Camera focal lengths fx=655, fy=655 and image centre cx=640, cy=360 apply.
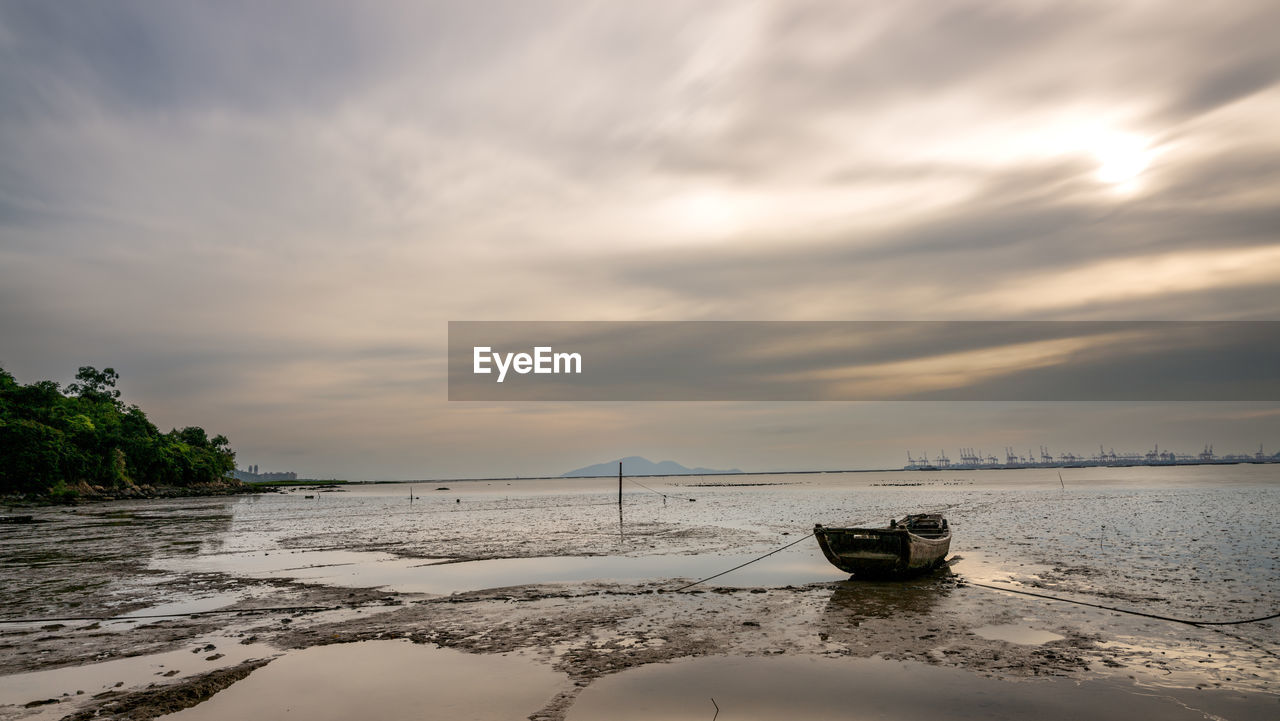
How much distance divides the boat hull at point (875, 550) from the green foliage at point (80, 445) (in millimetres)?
101752

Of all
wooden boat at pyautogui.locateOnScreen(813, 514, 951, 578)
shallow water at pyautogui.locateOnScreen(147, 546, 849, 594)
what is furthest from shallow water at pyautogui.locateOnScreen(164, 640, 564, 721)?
wooden boat at pyautogui.locateOnScreen(813, 514, 951, 578)

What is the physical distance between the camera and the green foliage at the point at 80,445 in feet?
277

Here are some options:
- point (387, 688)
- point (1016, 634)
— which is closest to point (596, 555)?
point (1016, 634)

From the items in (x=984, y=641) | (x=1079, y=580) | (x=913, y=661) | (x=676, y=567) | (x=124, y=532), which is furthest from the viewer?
(x=124, y=532)

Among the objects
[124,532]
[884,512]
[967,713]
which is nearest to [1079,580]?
[967,713]

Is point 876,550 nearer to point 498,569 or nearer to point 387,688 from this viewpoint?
point 498,569

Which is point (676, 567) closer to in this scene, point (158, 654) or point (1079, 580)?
point (1079, 580)

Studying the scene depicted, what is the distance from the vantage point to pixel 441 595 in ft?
67.1

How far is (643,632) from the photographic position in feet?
49.9

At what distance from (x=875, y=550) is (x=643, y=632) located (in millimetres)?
10168

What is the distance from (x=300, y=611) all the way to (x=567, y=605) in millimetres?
7288

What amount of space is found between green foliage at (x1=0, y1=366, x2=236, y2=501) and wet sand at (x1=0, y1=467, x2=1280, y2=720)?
71082 millimetres

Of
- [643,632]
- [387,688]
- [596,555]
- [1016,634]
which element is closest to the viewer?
[387,688]

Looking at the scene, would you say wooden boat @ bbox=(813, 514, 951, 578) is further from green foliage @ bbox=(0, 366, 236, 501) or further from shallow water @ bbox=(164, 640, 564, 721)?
green foliage @ bbox=(0, 366, 236, 501)
